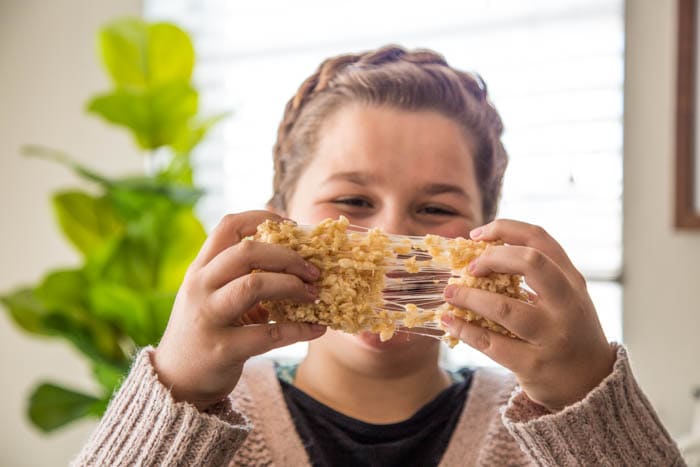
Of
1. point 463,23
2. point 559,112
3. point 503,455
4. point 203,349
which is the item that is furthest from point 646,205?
point 203,349

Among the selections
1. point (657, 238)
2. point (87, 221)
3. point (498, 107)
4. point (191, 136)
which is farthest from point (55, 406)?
point (657, 238)

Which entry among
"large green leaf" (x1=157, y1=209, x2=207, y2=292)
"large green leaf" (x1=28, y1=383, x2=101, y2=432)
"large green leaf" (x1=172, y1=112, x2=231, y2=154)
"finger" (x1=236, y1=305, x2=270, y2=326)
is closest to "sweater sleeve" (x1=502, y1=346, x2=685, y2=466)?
"finger" (x1=236, y1=305, x2=270, y2=326)

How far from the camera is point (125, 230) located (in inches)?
82.7

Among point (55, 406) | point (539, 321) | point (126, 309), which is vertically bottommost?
point (55, 406)

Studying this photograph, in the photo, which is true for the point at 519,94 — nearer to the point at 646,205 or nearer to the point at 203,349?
the point at 646,205

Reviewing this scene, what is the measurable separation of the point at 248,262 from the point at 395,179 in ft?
1.07

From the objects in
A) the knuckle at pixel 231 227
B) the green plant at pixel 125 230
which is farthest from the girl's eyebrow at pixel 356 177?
the green plant at pixel 125 230

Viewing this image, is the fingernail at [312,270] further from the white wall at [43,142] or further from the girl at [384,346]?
the white wall at [43,142]

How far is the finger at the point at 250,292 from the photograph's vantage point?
0.74 metres

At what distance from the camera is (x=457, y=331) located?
0.79 m

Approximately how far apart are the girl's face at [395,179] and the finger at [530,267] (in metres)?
0.22

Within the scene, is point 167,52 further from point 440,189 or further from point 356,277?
point 356,277

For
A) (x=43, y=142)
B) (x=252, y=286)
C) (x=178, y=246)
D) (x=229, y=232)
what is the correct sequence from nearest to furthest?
(x=252, y=286)
(x=229, y=232)
(x=178, y=246)
(x=43, y=142)

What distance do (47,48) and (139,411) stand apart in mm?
2532
